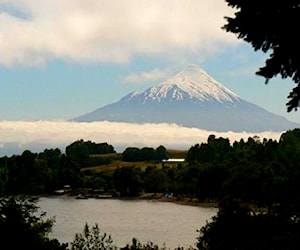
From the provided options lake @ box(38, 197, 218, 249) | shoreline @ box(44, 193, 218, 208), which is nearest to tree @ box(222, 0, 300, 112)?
lake @ box(38, 197, 218, 249)

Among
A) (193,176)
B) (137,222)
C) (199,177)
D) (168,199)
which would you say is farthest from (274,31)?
(193,176)

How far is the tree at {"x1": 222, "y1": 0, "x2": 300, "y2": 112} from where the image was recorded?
11047mm

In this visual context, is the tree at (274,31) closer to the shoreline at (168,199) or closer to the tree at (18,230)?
the tree at (18,230)

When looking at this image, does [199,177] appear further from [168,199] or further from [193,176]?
[168,199]

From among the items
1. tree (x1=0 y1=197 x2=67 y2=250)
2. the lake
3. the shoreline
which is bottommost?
the lake

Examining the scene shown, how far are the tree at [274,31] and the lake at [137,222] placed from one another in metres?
50.0

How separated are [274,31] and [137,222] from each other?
84.9 meters

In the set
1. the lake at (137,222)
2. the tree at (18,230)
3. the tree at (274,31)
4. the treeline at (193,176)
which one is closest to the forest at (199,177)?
the treeline at (193,176)

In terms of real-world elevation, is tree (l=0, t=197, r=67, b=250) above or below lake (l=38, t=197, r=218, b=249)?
above

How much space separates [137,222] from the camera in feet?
310

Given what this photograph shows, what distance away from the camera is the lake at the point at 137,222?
234 ft

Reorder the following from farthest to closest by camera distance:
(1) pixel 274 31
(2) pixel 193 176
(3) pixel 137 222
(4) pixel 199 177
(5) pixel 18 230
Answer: (2) pixel 193 176
(4) pixel 199 177
(3) pixel 137 222
(5) pixel 18 230
(1) pixel 274 31

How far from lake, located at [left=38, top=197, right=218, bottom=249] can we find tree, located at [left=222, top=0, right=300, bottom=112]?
50.0 meters

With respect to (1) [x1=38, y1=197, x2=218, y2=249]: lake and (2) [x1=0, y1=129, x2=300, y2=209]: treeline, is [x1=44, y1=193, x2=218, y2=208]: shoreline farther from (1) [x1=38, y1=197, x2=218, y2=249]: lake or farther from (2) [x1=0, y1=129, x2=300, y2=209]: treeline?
(1) [x1=38, y1=197, x2=218, y2=249]: lake
